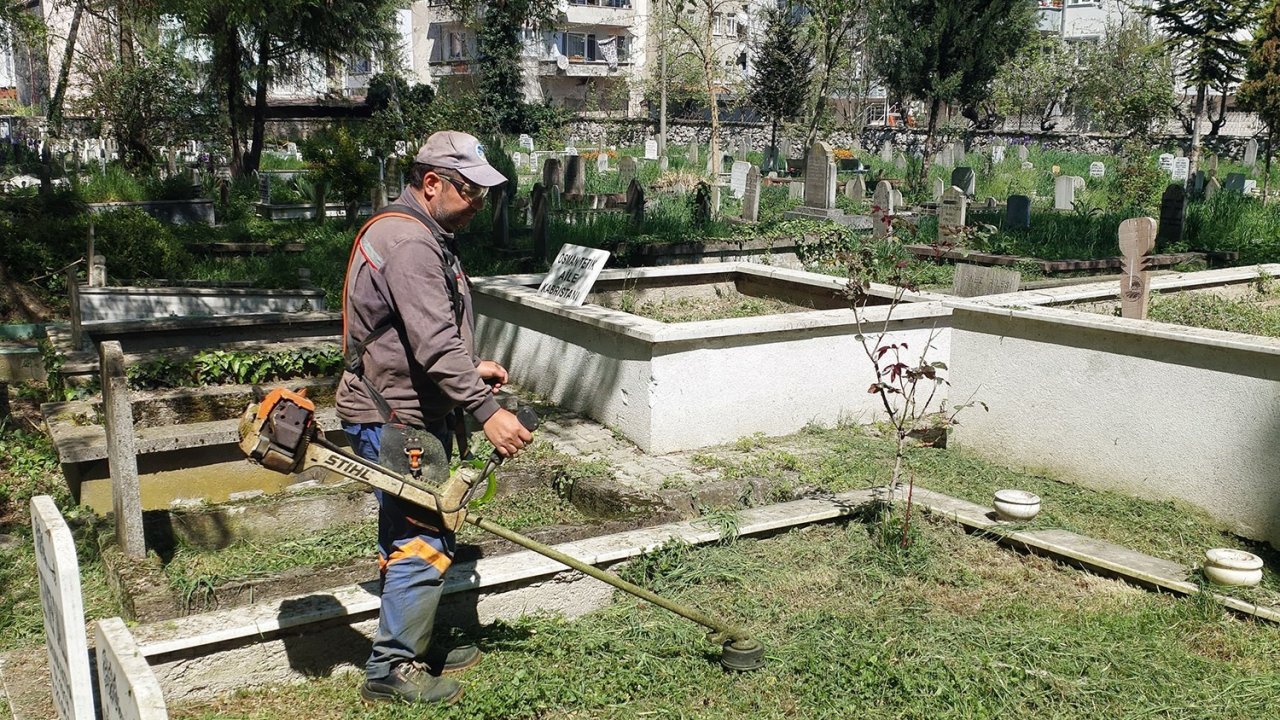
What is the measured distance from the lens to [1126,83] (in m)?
39.2

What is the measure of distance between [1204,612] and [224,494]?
479cm

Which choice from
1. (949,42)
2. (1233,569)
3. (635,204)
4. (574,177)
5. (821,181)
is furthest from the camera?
(949,42)

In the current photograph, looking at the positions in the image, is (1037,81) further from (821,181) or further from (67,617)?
(67,617)

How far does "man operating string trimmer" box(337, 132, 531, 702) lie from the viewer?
3.42 metres

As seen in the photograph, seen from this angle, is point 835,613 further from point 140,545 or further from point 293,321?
A: point 293,321

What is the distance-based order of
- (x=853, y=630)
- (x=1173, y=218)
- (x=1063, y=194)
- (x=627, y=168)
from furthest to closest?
(x=627, y=168) < (x=1063, y=194) < (x=1173, y=218) < (x=853, y=630)

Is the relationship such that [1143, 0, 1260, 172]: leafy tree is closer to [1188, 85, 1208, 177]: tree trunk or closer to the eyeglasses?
[1188, 85, 1208, 177]: tree trunk

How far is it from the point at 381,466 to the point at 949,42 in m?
27.1

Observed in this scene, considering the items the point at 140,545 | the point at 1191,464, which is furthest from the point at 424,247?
the point at 1191,464

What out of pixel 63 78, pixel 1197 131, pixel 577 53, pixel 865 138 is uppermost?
pixel 577 53

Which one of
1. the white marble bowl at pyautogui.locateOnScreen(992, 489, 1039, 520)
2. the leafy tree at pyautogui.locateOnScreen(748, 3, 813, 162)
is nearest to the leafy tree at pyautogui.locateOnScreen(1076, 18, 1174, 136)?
the leafy tree at pyautogui.locateOnScreen(748, 3, 813, 162)

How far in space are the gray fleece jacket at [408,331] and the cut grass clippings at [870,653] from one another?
1.02m

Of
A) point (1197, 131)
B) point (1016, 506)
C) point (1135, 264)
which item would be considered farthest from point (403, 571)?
point (1197, 131)

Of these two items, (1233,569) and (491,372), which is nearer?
(491,372)
